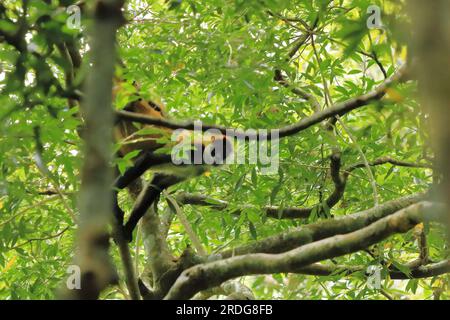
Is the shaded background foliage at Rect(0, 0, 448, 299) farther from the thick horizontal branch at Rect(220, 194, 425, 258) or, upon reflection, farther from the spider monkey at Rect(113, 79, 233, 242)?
the thick horizontal branch at Rect(220, 194, 425, 258)

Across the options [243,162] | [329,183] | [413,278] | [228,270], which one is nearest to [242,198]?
[243,162]

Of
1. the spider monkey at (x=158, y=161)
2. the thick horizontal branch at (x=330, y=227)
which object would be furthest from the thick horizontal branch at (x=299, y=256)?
the spider monkey at (x=158, y=161)

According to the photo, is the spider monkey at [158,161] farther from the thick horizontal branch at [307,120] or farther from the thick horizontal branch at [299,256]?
the thick horizontal branch at [299,256]

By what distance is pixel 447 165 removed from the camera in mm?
549

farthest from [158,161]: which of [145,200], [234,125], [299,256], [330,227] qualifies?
[299,256]

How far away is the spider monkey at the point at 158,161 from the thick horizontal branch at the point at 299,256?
796 mm

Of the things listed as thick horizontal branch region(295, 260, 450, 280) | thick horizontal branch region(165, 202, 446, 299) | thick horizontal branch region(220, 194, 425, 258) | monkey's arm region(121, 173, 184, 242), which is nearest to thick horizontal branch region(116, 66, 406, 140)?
thick horizontal branch region(165, 202, 446, 299)

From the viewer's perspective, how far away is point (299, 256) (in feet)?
6.07

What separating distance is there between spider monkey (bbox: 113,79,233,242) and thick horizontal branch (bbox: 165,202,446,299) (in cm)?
80

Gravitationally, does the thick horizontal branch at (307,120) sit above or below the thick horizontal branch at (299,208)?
above

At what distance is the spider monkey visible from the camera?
111 inches

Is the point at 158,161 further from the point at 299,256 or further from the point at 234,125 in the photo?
the point at 299,256

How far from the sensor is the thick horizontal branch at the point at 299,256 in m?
1.75

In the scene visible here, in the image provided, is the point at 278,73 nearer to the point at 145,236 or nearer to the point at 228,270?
the point at 145,236
